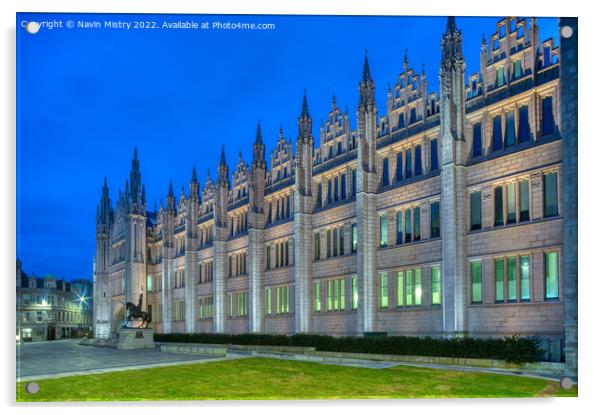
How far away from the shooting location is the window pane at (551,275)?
83.0 feet

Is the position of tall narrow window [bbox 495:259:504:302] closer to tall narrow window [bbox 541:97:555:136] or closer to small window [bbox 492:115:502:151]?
small window [bbox 492:115:502:151]

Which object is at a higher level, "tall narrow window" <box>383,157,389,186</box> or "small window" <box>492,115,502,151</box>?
"small window" <box>492,115,502,151</box>

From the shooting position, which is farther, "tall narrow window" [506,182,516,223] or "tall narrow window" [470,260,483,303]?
"tall narrow window" [470,260,483,303]

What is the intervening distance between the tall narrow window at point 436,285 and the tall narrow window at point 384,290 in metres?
3.30

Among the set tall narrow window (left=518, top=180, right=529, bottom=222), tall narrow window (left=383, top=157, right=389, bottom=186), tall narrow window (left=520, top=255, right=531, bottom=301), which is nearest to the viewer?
tall narrow window (left=520, top=255, right=531, bottom=301)

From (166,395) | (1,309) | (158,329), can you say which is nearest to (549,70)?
(166,395)

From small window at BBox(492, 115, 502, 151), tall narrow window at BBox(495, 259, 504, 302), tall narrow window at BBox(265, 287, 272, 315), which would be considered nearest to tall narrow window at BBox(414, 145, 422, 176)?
small window at BBox(492, 115, 502, 151)

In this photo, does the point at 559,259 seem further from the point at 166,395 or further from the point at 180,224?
the point at 180,224

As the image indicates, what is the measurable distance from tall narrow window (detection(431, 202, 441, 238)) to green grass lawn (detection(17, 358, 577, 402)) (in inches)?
391

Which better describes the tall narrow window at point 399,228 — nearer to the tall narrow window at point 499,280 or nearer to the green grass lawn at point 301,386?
the tall narrow window at point 499,280

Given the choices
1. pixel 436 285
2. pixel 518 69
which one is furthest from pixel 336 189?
pixel 518 69

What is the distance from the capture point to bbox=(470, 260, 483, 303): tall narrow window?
2858 centimetres

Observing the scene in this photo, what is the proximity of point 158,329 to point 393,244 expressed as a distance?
37.3 meters

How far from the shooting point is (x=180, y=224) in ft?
205
